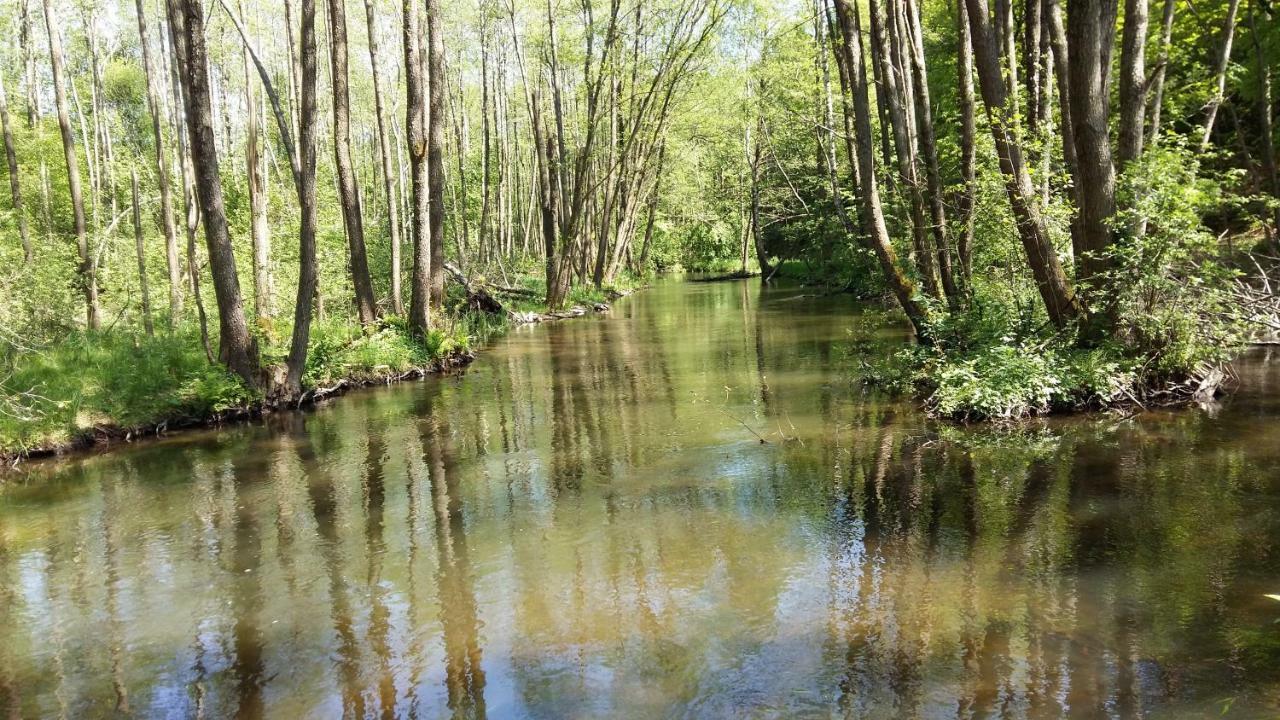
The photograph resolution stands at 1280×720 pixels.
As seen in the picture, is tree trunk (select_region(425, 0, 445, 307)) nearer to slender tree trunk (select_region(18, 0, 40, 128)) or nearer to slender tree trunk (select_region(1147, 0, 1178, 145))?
slender tree trunk (select_region(1147, 0, 1178, 145))

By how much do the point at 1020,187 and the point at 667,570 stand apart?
7.61 metres

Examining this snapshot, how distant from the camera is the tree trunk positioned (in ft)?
55.0

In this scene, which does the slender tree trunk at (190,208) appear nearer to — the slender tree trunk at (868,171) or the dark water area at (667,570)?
the dark water area at (667,570)

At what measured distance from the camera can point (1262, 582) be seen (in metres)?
5.47

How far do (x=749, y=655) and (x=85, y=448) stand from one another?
10.8 m

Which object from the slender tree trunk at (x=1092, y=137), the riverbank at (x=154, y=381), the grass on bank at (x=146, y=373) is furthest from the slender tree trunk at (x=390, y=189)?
the slender tree trunk at (x=1092, y=137)

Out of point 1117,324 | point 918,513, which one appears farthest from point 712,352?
point 918,513

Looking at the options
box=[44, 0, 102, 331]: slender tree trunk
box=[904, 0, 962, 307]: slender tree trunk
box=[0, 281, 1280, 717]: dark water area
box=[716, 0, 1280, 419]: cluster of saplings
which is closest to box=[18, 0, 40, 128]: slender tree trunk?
box=[44, 0, 102, 331]: slender tree trunk

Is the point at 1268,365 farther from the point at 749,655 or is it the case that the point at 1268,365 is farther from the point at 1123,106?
the point at 749,655

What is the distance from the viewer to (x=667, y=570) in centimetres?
637

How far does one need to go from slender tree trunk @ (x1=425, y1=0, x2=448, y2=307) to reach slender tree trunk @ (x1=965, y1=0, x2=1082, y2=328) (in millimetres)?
10336

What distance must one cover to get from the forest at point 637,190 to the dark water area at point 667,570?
52.6 inches

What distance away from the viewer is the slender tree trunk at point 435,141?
16.8m

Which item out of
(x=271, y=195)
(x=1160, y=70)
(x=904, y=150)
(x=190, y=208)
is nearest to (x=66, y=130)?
(x=190, y=208)
